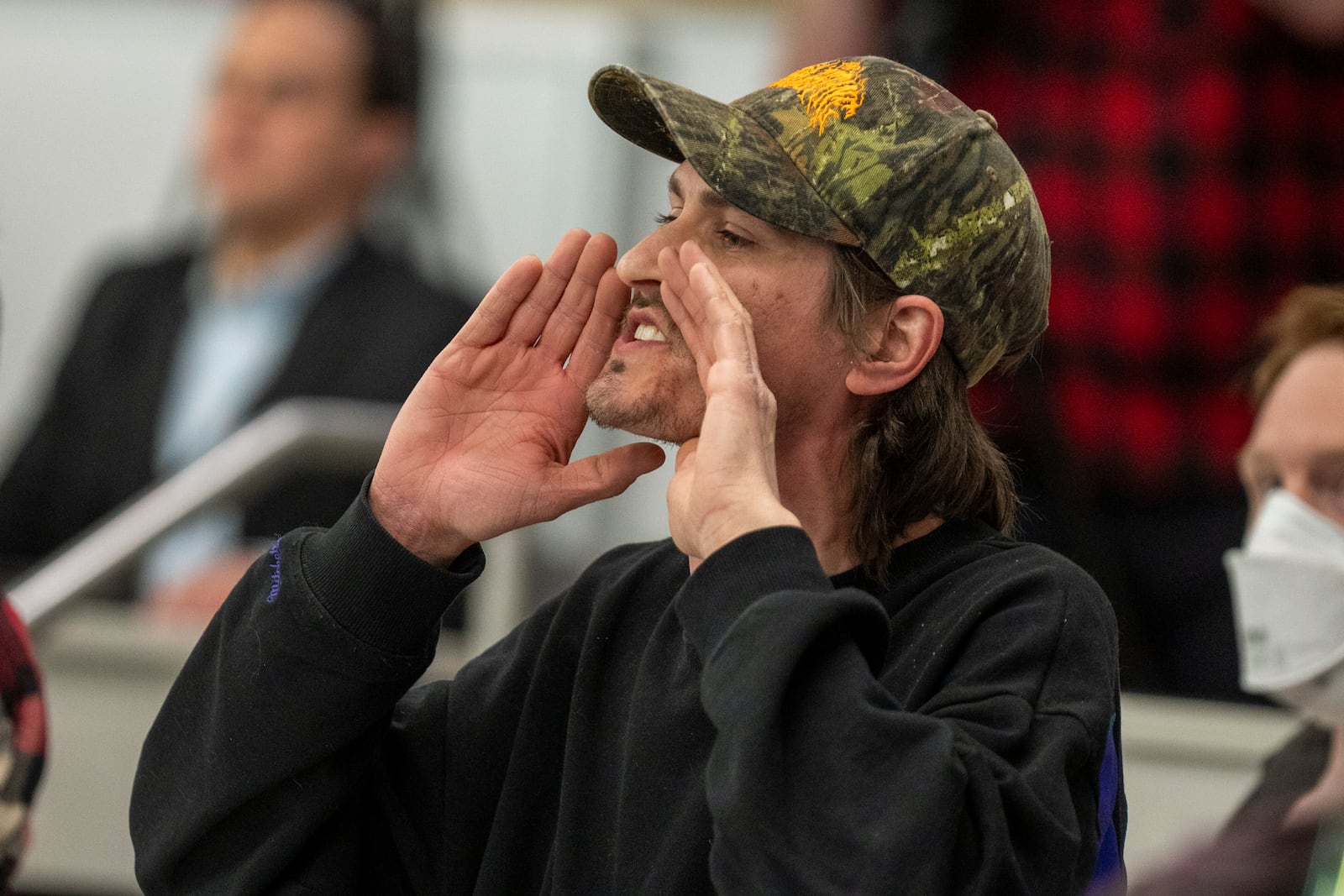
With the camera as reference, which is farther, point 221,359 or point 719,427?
point 221,359

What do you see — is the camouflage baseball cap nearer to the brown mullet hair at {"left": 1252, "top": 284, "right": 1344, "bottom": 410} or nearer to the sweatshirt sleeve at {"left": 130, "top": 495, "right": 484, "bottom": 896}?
the sweatshirt sleeve at {"left": 130, "top": 495, "right": 484, "bottom": 896}

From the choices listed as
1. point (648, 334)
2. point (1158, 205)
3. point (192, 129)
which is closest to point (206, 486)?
point (648, 334)

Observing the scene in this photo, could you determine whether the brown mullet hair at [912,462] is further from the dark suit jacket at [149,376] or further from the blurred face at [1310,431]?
the dark suit jacket at [149,376]

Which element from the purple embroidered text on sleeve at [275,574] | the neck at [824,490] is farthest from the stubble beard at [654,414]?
the purple embroidered text on sleeve at [275,574]

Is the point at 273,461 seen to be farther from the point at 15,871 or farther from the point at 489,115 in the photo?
the point at 489,115

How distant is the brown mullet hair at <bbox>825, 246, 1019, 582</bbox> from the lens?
167 cm

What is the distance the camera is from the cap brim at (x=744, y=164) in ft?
5.25

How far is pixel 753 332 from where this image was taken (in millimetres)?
1640

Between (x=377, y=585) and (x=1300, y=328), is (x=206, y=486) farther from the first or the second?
(x=1300, y=328)

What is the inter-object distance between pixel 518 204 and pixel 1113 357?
264 centimetres

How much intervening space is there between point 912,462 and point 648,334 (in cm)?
27

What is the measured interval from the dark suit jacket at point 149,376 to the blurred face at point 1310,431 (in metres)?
1.81

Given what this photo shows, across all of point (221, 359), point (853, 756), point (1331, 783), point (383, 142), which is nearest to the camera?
point (853, 756)

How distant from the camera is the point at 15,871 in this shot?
6.30ft
